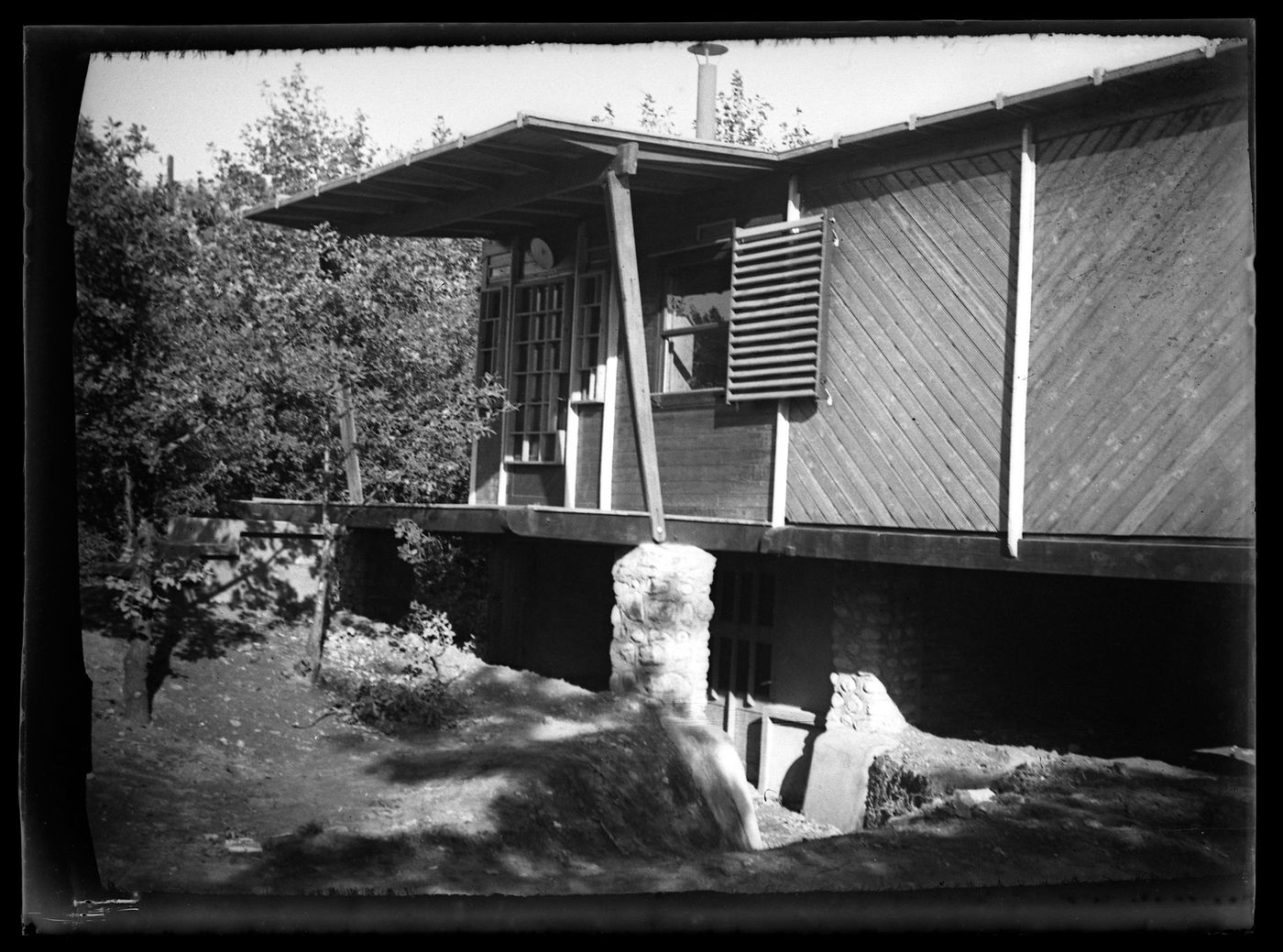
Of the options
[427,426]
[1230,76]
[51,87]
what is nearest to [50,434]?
[51,87]

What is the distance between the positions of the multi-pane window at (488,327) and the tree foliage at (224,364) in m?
0.77

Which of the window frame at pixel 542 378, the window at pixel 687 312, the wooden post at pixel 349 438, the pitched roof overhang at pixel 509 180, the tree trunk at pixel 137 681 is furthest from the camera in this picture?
the window frame at pixel 542 378

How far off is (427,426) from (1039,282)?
5.50 meters

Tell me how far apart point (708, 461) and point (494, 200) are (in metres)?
3.14

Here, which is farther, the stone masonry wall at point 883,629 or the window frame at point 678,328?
the window frame at point 678,328

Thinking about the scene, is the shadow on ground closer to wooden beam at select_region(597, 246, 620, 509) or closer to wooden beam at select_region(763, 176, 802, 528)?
wooden beam at select_region(763, 176, 802, 528)

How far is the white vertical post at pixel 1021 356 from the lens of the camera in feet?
26.9

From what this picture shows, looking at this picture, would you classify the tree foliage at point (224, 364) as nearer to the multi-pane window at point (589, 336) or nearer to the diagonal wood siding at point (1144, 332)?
the multi-pane window at point (589, 336)

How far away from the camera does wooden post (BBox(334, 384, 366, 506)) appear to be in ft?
34.7

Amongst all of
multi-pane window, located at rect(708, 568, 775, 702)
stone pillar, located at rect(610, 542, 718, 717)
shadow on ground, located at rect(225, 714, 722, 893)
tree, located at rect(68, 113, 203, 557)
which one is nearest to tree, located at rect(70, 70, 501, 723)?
tree, located at rect(68, 113, 203, 557)

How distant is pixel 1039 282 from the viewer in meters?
8.24

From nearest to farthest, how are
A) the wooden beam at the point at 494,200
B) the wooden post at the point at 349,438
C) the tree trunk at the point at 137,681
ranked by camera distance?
1. the tree trunk at the point at 137,681
2. the wooden beam at the point at 494,200
3. the wooden post at the point at 349,438

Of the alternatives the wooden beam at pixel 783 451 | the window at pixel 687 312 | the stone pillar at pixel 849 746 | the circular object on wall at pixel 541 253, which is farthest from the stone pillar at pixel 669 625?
the circular object on wall at pixel 541 253

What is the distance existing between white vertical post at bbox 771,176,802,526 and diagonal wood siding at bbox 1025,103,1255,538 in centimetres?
226
